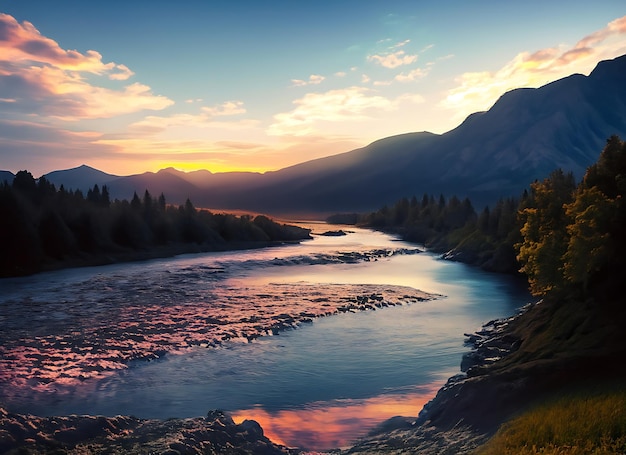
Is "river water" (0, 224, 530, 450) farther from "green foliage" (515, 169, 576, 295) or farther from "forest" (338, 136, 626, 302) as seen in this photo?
"forest" (338, 136, 626, 302)

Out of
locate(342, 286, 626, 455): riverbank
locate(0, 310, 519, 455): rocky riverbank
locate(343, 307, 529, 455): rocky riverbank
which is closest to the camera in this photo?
locate(0, 310, 519, 455): rocky riverbank

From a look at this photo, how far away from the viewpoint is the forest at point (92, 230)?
89812 mm

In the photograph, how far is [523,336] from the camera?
35.8 meters

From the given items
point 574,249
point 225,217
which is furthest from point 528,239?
point 225,217

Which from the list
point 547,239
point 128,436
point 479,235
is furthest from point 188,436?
point 479,235

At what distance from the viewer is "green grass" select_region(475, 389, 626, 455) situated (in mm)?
14789

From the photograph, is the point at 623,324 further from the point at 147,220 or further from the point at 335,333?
the point at 147,220

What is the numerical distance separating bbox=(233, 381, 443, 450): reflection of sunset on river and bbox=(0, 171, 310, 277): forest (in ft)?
245

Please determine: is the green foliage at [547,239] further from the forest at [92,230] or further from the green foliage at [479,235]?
the forest at [92,230]

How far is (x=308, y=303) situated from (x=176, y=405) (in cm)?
3258

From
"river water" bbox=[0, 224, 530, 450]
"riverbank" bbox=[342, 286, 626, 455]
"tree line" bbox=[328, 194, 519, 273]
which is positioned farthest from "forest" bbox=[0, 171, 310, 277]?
"riverbank" bbox=[342, 286, 626, 455]

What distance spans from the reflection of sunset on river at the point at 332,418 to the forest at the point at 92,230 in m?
74.7

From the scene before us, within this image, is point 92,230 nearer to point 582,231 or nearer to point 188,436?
point 188,436

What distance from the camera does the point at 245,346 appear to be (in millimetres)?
40531
